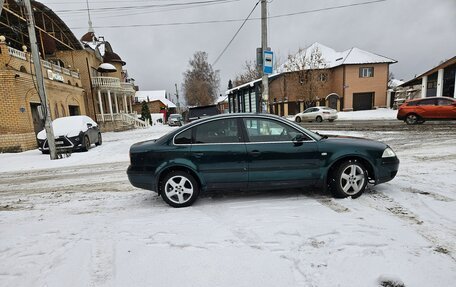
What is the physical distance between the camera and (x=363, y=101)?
34.8 m

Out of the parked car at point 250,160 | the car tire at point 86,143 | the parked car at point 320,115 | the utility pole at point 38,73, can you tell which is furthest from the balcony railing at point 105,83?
the parked car at point 250,160

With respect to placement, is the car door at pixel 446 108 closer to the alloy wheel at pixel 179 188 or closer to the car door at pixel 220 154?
the car door at pixel 220 154

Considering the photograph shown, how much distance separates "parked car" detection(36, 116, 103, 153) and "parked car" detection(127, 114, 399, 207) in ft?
29.2

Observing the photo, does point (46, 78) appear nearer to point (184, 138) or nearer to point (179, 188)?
point (184, 138)

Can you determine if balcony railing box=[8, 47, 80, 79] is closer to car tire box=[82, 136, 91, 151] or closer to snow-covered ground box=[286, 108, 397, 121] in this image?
car tire box=[82, 136, 91, 151]

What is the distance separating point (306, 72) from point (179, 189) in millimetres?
31542

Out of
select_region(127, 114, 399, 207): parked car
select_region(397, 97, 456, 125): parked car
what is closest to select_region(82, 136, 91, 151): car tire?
select_region(127, 114, 399, 207): parked car

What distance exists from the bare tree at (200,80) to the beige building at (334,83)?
24.2 metres

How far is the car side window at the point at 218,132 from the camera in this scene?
4.21 m

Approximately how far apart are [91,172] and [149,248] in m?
5.60

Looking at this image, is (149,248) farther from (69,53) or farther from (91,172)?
(69,53)

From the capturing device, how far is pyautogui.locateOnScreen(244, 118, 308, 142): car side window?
13.8 feet

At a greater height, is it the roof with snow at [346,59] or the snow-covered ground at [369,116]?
the roof with snow at [346,59]

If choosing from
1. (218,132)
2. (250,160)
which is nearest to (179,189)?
(218,132)
